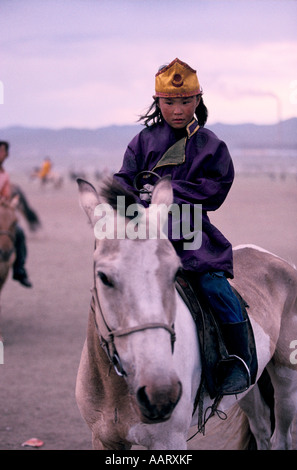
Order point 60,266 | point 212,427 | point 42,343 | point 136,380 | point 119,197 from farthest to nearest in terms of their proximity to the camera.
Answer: point 60,266
point 42,343
point 212,427
point 119,197
point 136,380

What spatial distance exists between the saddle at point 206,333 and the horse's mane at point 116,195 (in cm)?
59

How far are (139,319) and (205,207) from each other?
3.33 feet

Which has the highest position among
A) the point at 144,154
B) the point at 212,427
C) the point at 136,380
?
the point at 144,154

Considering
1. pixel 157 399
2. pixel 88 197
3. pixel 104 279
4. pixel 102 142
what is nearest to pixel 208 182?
pixel 88 197

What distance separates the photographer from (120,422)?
3014mm

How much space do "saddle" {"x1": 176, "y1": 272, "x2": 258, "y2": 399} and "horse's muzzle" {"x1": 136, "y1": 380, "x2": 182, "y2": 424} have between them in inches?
30.0

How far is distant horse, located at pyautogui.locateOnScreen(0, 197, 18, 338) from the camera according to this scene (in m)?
8.22

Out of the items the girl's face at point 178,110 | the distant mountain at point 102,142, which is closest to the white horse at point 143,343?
the girl's face at point 178,110

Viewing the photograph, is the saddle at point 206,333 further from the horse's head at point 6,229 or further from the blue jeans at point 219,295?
the horse's head at point 6,229

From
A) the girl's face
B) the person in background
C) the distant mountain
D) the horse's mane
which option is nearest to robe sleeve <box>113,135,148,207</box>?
the girl's face

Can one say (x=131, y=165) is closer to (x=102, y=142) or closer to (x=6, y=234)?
(x=6, y=234)

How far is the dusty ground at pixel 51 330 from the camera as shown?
561cm
